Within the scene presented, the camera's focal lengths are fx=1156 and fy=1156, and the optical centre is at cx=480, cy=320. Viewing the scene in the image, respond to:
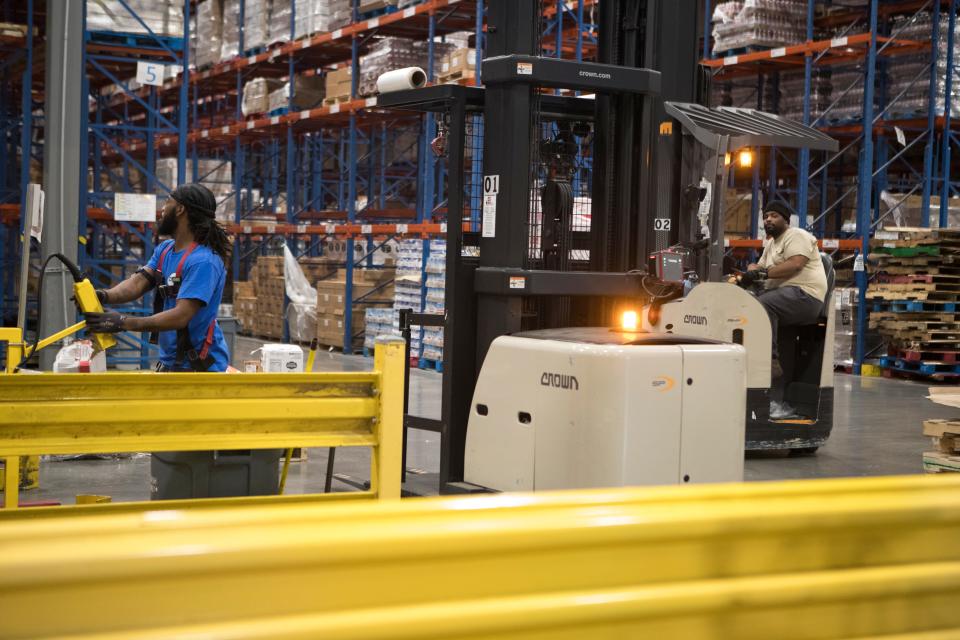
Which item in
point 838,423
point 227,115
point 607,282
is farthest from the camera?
point 227,115

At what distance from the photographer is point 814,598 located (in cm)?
205

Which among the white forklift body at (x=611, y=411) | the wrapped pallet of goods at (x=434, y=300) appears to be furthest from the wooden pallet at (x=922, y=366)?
the white forklift body at (x=611, y=411)

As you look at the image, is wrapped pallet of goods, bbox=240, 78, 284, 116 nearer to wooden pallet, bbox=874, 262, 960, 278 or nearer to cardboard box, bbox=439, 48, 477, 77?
cardboard box, bbox=439, 48, 477, 77

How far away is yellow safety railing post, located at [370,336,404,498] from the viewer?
13.2 feet

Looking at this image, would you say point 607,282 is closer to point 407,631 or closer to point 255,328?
point 407,631

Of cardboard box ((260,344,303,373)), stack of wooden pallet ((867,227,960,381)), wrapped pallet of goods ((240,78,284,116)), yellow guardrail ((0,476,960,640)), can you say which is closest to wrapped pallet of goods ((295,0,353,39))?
wrapped pallet of goods ((240,78,284,116))

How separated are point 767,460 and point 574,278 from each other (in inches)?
160

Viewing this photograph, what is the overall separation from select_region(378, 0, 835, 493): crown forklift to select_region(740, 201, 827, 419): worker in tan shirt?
2.53 meters

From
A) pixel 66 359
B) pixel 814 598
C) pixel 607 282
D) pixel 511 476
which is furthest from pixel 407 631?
pixel 66 359

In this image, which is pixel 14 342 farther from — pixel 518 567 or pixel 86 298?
pixel 518 567

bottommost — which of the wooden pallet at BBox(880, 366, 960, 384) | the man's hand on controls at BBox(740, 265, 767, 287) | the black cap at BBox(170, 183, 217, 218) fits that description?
the wooden pallet at BBox(880, 366, 960, 384)

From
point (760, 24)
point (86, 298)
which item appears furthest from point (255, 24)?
point (86, 298)

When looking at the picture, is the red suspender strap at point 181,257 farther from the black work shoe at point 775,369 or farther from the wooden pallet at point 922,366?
the wooden pallet at point 922,366

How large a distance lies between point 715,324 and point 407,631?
7024 mm
